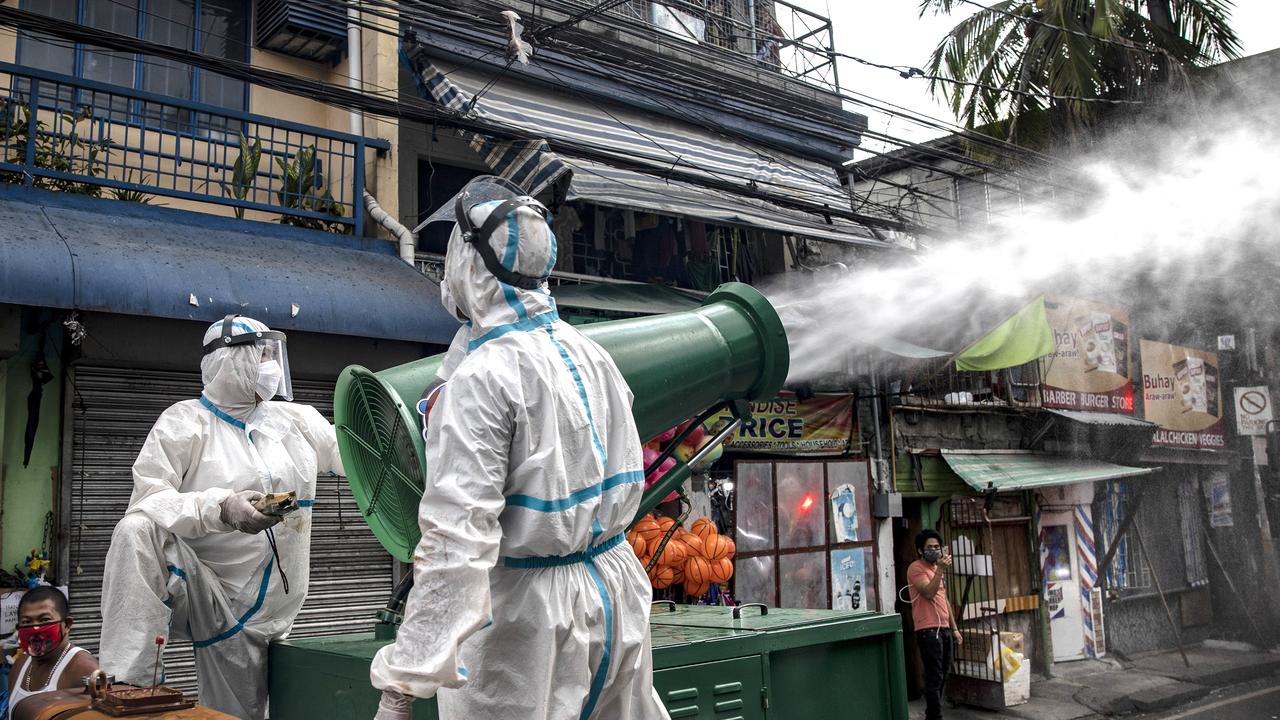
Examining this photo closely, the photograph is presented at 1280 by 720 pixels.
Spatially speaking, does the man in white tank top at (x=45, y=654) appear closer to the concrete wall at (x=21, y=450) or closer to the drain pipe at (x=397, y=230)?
the concrete wall at (x=21, y=450)

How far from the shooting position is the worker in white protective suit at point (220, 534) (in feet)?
12.4

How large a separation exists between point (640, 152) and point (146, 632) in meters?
7.10

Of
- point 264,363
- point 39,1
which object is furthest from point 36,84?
point 264,363

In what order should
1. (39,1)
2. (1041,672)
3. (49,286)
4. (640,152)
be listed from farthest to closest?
(1041,672)
(640,152)
(39,1)
(49,286)

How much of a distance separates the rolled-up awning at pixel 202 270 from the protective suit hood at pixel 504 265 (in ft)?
15.9

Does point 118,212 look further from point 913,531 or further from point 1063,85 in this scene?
point 1063,85

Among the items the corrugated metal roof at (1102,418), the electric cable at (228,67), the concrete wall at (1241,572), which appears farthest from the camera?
the concrete wall at (1241,572)

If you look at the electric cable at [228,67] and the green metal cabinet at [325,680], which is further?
the electric cable at [228,67]

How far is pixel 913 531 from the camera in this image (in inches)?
504

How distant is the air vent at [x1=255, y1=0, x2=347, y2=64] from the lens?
8.92 metres

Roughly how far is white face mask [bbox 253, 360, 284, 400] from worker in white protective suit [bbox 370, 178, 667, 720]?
1.80 m

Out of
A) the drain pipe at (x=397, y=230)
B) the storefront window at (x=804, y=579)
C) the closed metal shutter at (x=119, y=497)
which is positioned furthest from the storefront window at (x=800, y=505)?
the closed metal shutter at (x=119, y=497)

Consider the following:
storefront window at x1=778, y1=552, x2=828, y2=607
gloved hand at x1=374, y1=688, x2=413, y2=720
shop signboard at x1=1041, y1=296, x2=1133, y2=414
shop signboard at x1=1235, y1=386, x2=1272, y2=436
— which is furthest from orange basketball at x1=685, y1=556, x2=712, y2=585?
shop signboard at x1=1235, y1=386, x2=1272, y2=436

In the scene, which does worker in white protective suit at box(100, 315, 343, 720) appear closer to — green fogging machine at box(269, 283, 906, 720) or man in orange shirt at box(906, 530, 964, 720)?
green fogging machine at box(269, 283, 906, 720)
